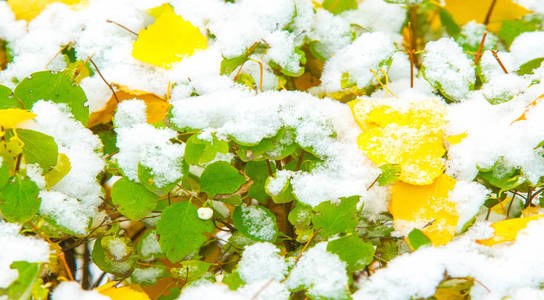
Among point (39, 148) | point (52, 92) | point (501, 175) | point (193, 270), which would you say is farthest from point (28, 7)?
point (501, 175)

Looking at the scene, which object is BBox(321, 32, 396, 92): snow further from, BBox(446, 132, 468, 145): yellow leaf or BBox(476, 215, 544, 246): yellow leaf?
BBox(476, 215, 544, 246): yellow leaf

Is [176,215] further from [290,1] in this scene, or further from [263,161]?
[290,1]

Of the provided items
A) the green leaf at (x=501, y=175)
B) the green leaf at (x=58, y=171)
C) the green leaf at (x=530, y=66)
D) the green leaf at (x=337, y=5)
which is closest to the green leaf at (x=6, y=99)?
the green leaf at (x=58, y=171)

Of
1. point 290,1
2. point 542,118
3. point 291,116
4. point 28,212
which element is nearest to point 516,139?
point 542,118

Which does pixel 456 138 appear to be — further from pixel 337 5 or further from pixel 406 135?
pixel 337 5

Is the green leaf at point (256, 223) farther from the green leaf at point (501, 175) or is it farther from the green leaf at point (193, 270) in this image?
the green leaf at point (501, 175)

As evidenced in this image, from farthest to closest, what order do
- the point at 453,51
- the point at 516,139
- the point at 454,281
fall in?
the point at 453,51 < the point at 516,139 < the point at 454,281
